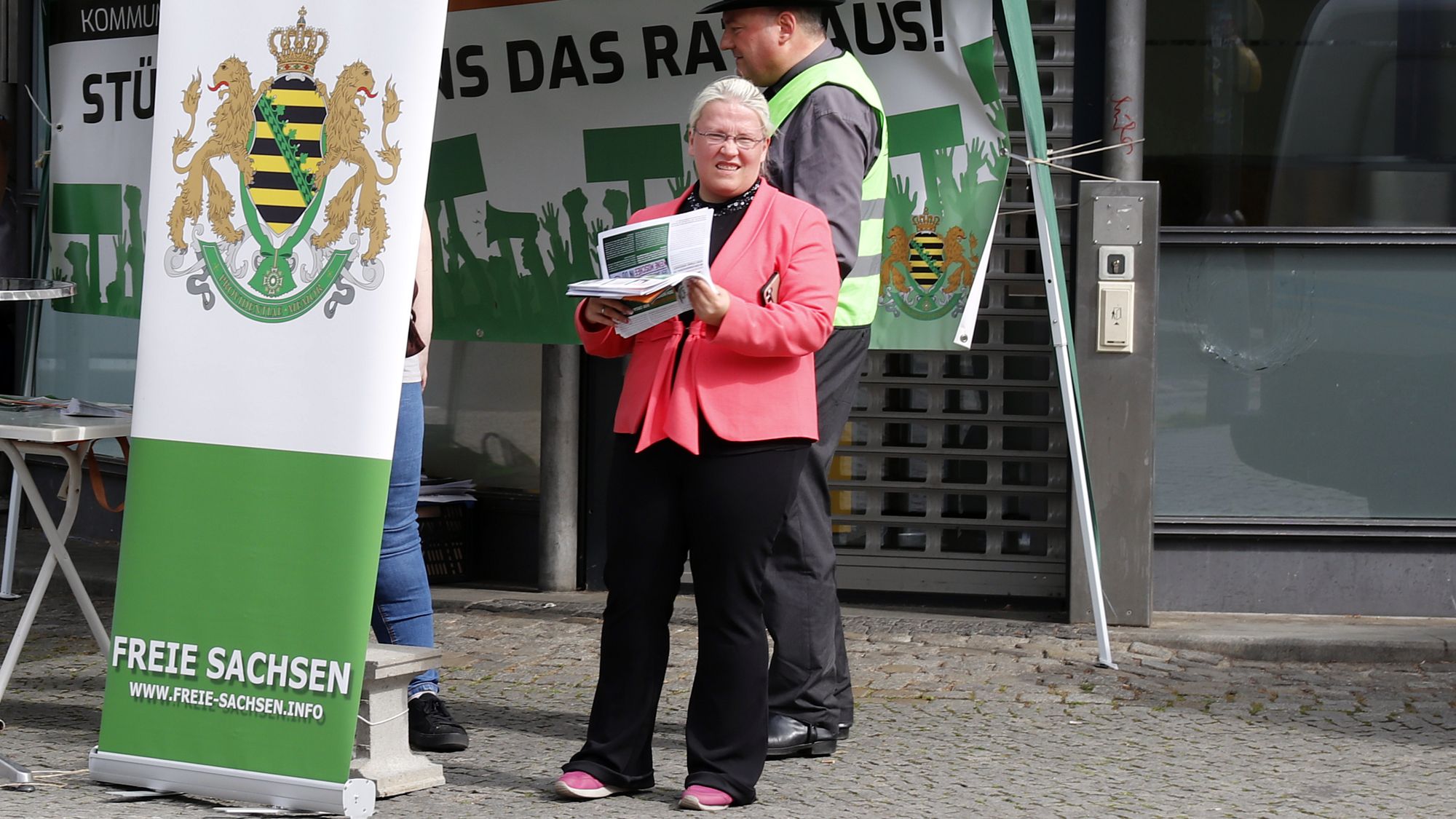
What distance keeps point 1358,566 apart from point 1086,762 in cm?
253

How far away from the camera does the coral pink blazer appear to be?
4047mm

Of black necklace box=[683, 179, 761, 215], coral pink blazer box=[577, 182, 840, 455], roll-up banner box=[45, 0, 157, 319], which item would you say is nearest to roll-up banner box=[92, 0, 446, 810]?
coral pink blazer box=[577, 182, 840, 455]

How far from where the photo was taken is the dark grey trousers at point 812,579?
470 cm

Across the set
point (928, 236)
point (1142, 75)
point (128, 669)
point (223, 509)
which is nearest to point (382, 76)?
point (223, 509)

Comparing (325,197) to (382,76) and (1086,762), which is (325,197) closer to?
(382,76)

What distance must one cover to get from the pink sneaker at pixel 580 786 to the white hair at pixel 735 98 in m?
1.58

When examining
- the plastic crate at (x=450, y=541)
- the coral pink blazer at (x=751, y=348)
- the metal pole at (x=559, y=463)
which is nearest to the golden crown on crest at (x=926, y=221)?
the metal pole at (x=559, y=463)

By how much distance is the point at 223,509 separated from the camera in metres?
4.12

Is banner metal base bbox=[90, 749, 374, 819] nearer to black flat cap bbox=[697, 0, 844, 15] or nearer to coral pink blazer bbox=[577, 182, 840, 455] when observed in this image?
coral pink blazer bbox=[577, 182, 840, 455]

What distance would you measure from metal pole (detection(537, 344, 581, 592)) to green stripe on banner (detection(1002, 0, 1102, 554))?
2231 millimetres

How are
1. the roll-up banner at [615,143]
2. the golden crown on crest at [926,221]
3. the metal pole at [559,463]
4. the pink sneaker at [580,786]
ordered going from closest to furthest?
the pink sneaker at [580,786]
the roll-up banner at [615,143]
the golden crown on crest at [926,221]
the metal pole at [559,463]

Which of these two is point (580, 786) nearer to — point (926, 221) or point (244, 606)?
point (244, 606)

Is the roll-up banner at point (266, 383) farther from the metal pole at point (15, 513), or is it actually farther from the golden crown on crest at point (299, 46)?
the metal pole at point (15, 513)

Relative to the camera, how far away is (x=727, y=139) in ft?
13.6
